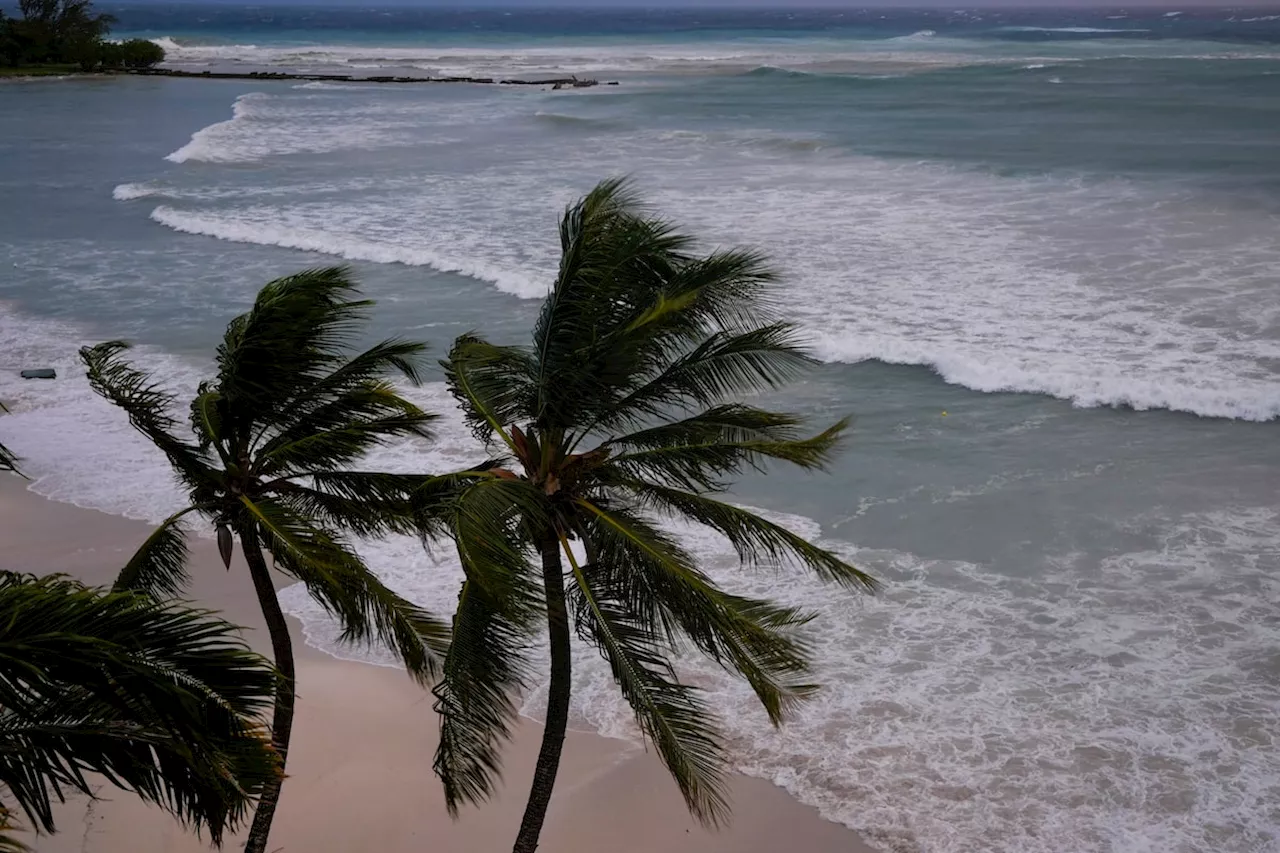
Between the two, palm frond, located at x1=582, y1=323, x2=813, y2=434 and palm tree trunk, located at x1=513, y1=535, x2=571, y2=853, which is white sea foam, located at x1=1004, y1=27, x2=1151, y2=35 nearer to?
palm frond, located at x1=582, y1=323, x2=813, y2=434

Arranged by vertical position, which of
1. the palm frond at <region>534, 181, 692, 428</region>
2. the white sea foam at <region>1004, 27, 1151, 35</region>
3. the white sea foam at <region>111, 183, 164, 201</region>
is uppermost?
the white sea foam at <region>1004, 27, 1151, 35</region>

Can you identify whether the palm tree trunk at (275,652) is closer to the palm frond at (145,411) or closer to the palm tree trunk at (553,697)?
the palm frond at (145,411)

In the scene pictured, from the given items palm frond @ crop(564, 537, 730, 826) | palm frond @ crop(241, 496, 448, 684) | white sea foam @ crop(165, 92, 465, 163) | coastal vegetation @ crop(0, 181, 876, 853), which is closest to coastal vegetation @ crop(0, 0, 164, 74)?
white sea foam @ crop(165, 92, 465, 163)

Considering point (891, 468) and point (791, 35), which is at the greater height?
point (791, 35)

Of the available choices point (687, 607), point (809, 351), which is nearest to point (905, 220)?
point (809, 351)

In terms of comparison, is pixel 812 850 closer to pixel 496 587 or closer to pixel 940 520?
pixel 496 587

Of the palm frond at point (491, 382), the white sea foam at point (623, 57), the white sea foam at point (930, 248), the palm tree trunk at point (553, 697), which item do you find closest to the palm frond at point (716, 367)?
the palm frond at point (491, 382)
